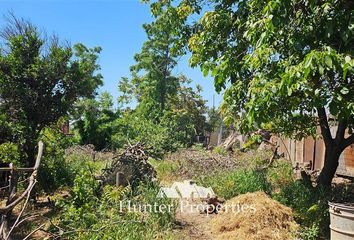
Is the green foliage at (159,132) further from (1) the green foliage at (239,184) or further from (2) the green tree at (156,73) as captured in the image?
(1) the green foliage at (239,184)

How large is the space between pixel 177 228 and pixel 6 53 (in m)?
4.92

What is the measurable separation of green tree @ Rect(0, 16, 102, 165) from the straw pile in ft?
13.8

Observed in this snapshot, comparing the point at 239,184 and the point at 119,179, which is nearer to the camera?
the point at 239,184

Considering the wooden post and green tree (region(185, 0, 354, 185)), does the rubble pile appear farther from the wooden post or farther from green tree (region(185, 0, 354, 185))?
green tree (region(185, 0, 354, 185))

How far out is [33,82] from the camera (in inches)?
302

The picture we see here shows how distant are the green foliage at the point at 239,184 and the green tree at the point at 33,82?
368 centimetres

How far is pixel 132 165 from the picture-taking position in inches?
335

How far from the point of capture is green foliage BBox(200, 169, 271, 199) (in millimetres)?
7457

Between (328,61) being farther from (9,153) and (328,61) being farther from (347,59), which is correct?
(9,153)

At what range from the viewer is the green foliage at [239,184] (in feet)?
24.5

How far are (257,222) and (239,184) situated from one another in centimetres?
218

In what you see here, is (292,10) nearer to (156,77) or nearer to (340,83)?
(340,83)

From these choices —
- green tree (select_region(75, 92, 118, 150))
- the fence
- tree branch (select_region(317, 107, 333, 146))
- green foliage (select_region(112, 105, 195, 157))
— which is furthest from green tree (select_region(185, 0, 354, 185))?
green tree (select_region(75, 92, 118, 150))

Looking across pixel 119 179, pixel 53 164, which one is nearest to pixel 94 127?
pixel 53 164
